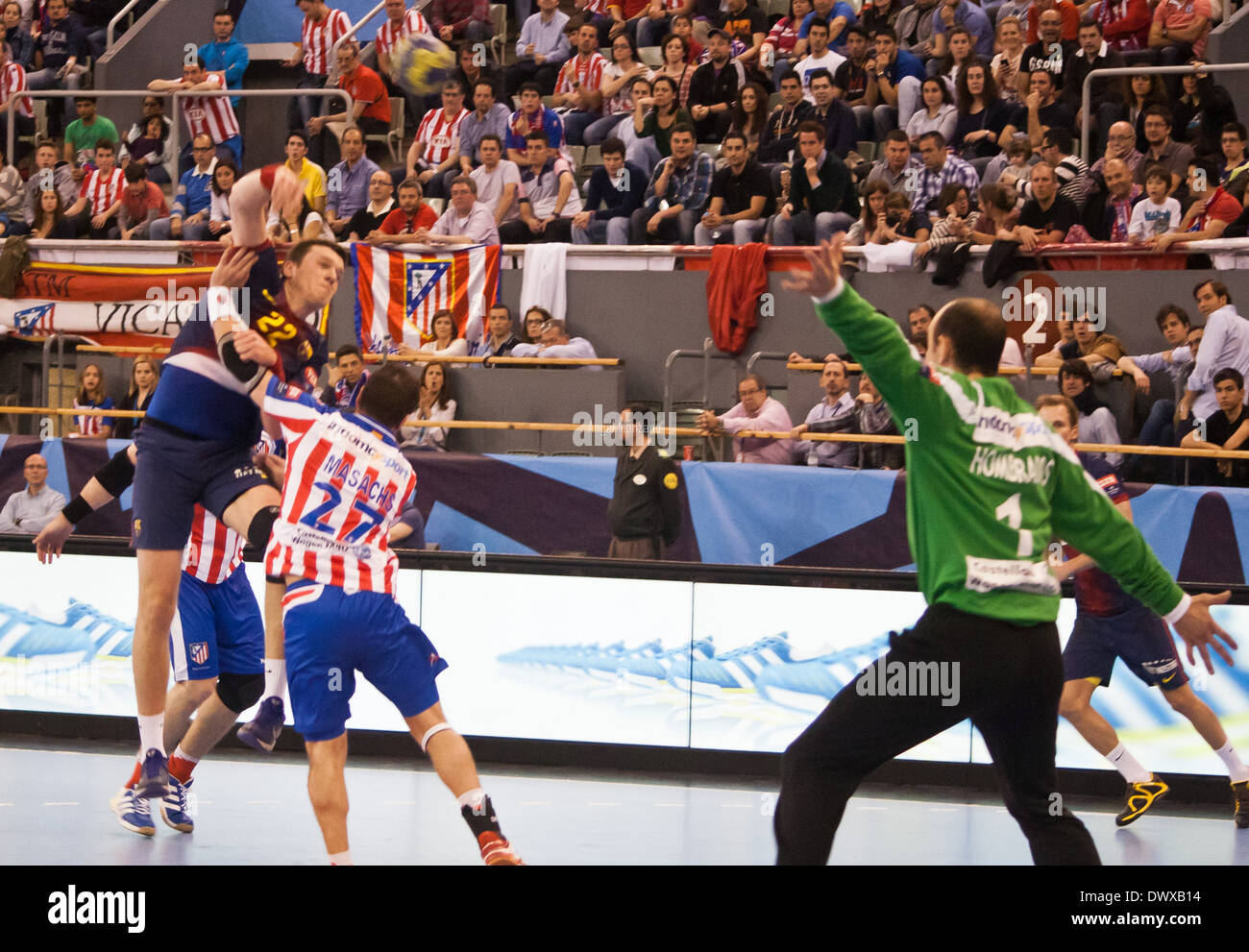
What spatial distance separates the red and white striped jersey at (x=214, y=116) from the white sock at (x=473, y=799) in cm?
1322

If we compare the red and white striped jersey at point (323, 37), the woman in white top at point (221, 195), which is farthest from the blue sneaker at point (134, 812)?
the red and white striped jersey at point (323, 37)

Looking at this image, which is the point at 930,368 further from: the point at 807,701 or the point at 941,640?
the point at 807,701

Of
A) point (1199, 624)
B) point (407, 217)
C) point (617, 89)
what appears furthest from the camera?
point (617, 89)

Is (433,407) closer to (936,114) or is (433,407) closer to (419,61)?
(419,61)

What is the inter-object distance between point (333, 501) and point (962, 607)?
2.24m

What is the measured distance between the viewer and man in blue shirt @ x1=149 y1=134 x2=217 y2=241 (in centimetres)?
1630

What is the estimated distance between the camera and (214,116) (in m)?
17.3

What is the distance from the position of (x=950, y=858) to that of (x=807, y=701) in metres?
2.41

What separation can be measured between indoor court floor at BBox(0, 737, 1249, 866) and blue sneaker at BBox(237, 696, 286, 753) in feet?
1.65

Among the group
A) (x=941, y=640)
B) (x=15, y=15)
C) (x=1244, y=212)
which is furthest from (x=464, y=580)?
(x=15, y=15)

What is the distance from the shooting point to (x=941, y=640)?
4.57 metres

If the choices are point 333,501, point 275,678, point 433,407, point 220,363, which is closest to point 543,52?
point 433,407
